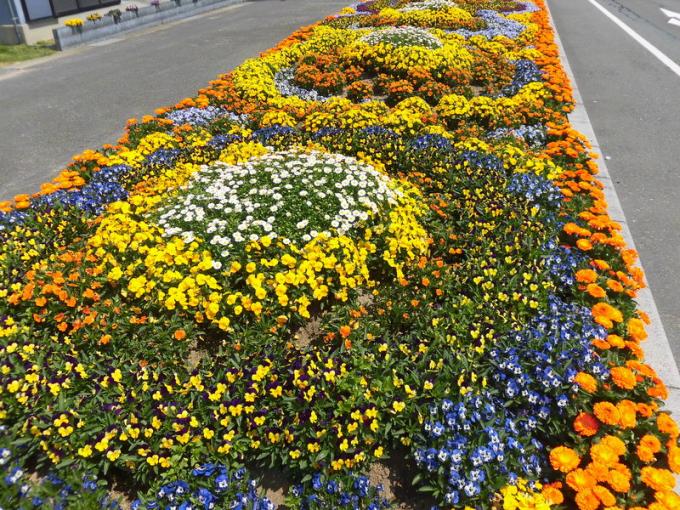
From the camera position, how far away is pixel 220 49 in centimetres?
1503

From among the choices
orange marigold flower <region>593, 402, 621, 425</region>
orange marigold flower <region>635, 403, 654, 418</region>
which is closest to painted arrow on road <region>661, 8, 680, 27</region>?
orange marigold flower <region>635, 403, 654, 418</region>

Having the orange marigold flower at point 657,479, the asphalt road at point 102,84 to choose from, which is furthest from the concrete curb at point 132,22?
the orange marigold flower at point 657,479

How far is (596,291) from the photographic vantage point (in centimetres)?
360

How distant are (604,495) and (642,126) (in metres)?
8.22

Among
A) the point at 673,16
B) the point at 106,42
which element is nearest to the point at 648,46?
the point at 673,16

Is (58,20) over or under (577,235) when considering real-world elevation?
over

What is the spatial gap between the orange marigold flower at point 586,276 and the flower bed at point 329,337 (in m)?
0.02

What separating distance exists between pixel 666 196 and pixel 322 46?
8.73 m

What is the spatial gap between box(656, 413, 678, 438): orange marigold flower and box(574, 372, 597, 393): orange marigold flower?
1.23ft

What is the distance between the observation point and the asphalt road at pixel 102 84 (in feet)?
25.7

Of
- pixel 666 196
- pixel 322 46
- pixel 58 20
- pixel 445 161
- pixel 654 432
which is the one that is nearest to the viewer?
pixel 654 432

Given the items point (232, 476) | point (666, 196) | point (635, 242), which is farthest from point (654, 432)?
point (666, 196)

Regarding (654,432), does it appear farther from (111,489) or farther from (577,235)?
(111,489)

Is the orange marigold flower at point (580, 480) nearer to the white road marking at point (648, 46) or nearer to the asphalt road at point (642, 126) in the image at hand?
the asphalt road at point (642, 126)
